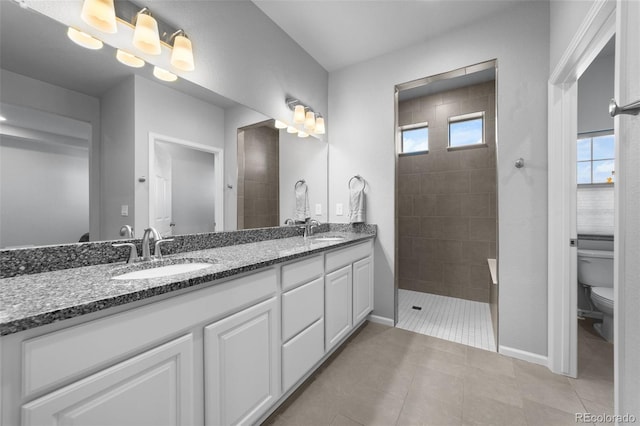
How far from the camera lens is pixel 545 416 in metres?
1.37

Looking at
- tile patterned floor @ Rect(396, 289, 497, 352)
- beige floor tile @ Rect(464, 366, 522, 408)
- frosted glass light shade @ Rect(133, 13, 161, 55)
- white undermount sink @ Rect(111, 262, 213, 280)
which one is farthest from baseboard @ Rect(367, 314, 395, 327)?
frosted glass light shade @ Rect(133, 13, 161, 55)

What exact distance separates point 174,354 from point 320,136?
7.49 ft

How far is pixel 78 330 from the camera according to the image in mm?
659

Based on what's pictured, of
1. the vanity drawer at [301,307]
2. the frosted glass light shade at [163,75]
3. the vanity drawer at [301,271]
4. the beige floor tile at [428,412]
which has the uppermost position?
the frosted glass light shade at [163,75]

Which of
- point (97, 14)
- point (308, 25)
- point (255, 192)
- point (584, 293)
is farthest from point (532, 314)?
point (97, 14)

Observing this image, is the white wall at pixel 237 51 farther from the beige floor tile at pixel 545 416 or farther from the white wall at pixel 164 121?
the beige floor tile at pixel 545 416

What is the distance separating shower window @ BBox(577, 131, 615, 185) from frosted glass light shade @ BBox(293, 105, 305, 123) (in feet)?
9.18

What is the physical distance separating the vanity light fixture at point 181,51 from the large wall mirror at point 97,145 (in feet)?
0.36

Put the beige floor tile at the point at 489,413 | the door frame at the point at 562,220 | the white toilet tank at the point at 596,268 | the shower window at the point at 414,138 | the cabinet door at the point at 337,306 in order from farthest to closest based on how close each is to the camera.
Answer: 1. the shower window at the point at 414,138
2. the white toilet tank at the point at 596,268
3. the cabinet door at the point at 337,306
4. the door frame at the point at 562,220
5. the beige floor tile at the point at 489,413

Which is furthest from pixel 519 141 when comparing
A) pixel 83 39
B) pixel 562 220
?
pixel 83 39

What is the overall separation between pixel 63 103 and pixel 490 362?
288 cm

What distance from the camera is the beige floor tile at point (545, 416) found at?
1322mm

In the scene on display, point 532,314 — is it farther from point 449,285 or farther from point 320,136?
point 320,136

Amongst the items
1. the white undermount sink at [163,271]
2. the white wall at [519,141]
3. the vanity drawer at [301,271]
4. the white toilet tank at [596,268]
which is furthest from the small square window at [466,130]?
the white undermount sink at [163,271]
